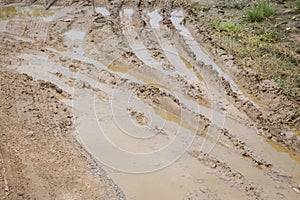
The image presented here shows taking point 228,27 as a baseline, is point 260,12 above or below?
above

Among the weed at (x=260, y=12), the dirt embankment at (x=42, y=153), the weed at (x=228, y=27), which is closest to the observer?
the dirt embankment at (x=42, y=153)

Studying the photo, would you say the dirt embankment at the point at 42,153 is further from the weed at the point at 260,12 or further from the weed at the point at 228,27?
the weed at the point at 260,12

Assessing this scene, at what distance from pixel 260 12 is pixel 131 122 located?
15.7 feet

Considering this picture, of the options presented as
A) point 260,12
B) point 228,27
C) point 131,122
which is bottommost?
point 131,122

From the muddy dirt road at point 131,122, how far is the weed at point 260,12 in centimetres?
147

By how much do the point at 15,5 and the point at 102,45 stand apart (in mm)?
3705

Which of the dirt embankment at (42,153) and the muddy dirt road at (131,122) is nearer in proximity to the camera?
the dirt embankment at (42,153)

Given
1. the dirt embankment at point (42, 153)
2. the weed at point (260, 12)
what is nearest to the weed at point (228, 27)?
the weed at point (260, 12)

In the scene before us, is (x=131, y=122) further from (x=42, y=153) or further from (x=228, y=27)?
(x=228, y=27)

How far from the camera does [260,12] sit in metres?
8.94

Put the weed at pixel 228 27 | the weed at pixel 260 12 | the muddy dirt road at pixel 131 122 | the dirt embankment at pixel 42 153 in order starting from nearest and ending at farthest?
1. the dirt embankment at pixel 42 153
2. the muddy dirt road at pixel 131 122
3. the weed at pixel 228 27
4. the weed at pixel 260 12

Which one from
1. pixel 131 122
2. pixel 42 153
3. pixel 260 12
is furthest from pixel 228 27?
pixel 42 153

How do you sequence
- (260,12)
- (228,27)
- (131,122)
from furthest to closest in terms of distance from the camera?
(260,12)
(228,27)
(131,122)

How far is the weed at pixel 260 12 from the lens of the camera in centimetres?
889
